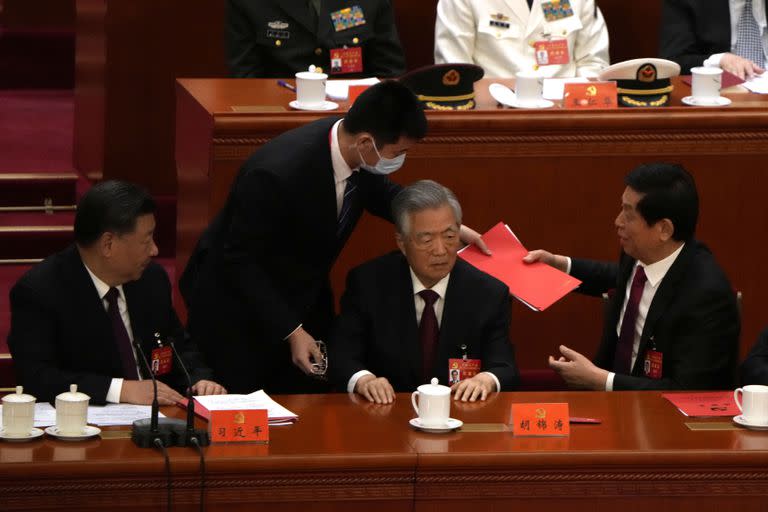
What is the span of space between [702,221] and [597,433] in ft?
4.84

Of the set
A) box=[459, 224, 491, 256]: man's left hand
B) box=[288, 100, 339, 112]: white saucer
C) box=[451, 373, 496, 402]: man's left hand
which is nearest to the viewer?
box=[451, 373, 496, 402]: man's left hand

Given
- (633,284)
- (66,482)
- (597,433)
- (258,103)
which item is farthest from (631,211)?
(66,482)

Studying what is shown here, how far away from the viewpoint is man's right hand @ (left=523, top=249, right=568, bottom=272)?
402cm

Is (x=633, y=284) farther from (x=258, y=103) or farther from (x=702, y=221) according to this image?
(x=258, y=103)

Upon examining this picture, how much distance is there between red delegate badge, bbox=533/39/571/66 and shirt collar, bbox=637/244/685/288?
64.2 inches

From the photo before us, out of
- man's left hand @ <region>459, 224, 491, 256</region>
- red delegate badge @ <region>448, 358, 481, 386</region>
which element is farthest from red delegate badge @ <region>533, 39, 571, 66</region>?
red delegate badge @ <region>448, 358, 481, 386</region>

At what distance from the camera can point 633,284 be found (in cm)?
388

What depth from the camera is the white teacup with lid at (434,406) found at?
3154 millimetres

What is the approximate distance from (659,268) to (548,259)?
0.37m

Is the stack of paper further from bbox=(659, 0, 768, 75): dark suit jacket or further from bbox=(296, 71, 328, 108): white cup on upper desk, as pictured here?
bbox=(659, 0, 768, 75): dark suit jacket

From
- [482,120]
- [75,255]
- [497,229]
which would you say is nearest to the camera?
[75,255]

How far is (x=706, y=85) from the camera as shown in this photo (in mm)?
4555

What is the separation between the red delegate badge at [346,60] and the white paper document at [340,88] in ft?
1.69

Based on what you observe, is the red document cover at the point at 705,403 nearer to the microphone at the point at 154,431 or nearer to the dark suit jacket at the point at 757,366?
the dark suit jacket at the point at 757,366
